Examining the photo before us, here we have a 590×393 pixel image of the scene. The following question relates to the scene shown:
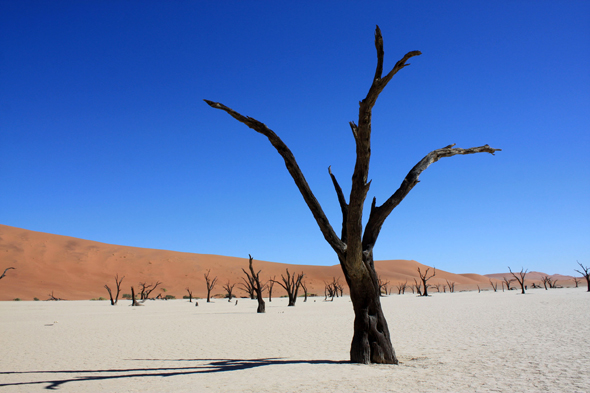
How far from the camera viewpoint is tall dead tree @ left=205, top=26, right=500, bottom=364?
18.5 feet

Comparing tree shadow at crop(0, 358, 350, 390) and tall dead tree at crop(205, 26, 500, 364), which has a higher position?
tall dead tree at crop(205, 26, 500, 364)

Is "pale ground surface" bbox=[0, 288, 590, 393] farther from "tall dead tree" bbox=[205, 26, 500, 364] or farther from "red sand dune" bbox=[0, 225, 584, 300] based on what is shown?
"red sand dune" bbox=[0, 225, 584, 300]

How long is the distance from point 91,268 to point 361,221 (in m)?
63.1

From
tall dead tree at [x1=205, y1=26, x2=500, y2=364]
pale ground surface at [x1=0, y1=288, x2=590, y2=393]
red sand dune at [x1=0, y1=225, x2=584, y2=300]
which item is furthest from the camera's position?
red sand dune at [x1=0, y1=225, x2=584, y2=300]

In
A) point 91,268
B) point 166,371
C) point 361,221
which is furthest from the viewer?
point 91,268

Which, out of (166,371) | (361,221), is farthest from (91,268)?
(361,221)

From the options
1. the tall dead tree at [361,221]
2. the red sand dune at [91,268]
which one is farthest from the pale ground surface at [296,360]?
the red sand dune at [91,268]

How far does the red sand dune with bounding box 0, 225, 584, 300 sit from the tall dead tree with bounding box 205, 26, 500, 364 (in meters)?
46.5

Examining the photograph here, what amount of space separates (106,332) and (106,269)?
5322 cm

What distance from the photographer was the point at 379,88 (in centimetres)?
514

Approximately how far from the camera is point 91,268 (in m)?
58.8

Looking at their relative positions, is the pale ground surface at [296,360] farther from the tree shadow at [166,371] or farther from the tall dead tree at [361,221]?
the tall dead tree at [361,221]

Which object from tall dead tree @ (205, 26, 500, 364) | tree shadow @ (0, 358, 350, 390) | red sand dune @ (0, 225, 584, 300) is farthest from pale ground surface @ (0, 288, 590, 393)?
red sand dune @ (0, 225, 584, 300)

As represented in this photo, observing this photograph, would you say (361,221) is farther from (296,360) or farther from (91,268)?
(91,268)
